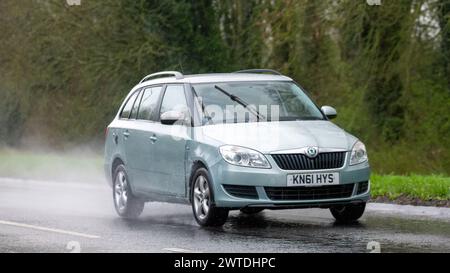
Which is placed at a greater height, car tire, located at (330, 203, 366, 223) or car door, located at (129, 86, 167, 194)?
car door, located at (129, 86, 167, 194)

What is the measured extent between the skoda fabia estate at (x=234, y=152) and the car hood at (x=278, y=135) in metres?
0.01

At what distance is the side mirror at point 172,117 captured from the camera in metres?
13.6

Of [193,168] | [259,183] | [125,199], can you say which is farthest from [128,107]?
[259,183]

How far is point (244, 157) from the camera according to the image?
12531mm

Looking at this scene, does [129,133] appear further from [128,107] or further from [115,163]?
[128,107]

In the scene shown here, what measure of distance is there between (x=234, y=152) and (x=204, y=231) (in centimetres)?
98

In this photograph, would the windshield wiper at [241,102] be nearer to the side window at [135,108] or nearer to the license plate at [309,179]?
the license plate at [309,179]

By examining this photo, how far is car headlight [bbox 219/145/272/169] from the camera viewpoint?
12.5 meters

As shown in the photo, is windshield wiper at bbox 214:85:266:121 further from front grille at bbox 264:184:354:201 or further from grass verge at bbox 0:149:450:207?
grass verge at bbox 0:149:450:207

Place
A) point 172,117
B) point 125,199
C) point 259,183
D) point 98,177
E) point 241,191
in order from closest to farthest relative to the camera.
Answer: point 259,183, point 241,191, point 172,117, point 125,199, point 98,177

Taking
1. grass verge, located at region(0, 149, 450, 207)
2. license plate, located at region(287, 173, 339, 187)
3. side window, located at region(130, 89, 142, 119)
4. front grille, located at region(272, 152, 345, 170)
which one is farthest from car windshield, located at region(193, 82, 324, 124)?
grass verge, located at region(0, 149, 450, 207)

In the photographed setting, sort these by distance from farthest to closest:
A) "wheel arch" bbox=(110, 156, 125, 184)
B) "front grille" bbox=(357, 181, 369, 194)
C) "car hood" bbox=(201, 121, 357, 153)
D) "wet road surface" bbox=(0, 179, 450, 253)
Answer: "wheel arch" bbox=(110, 156, 125, 184) < "front grille" bbox=(357, 181, 369, 194) < "car hood" bbox=(201, 121, 357, 153) < "wet road surface" bbox=(0, 179, 450, 253)

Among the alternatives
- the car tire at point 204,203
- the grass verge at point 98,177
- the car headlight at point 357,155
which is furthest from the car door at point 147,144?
the grass verge at point 98,177

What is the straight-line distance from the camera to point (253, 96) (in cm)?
1390
